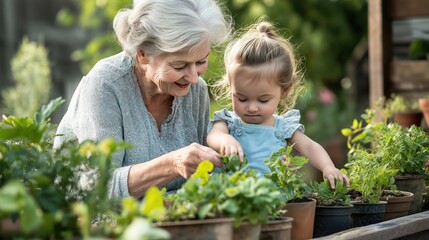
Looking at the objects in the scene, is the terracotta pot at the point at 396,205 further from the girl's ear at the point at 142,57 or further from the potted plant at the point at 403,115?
the potted plant at the point at 403,115

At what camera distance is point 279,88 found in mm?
3285

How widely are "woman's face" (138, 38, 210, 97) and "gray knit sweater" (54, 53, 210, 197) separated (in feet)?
0.52

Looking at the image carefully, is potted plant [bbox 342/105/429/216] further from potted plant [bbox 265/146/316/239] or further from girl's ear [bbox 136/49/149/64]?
girl's ear [bbox 136/49/149/64]

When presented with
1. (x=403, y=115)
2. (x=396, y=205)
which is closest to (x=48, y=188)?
(x=396, y=205)


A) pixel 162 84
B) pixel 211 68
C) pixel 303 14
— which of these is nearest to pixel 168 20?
pixel 162 84

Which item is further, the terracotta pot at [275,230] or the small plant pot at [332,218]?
the small plant pot at [332,218]

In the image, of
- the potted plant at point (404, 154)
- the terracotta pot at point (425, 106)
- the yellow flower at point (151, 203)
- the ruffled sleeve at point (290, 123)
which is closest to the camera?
the yellow flower at point (151, 203)

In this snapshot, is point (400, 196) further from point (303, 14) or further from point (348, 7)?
point (348, 7)

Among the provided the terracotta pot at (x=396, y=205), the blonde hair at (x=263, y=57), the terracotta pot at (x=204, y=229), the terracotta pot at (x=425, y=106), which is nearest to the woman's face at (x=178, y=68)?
the blonde hair at (x=263, y=57)

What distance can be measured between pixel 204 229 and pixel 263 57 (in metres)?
1.33

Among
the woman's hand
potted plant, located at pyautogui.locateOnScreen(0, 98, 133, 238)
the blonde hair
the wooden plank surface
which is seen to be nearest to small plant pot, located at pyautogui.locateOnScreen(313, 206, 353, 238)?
the woman's hand

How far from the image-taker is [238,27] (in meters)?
10.2

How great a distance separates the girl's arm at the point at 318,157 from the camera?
10.1 feet

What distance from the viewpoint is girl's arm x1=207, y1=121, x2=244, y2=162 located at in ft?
9.08
